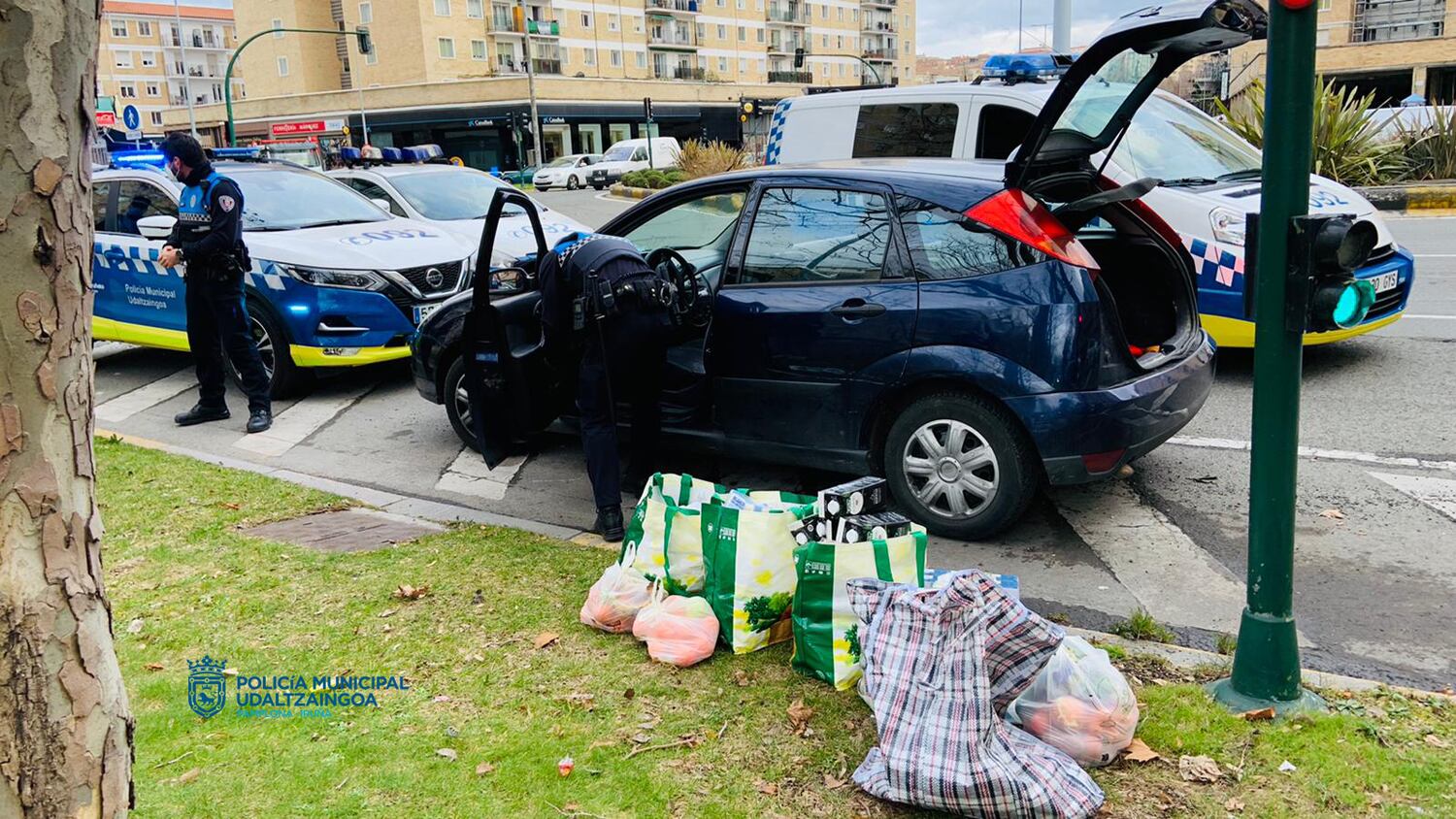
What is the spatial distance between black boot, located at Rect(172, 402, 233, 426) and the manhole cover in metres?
2.99

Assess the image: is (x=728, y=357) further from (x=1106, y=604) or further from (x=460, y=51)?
(x=460, y=51)

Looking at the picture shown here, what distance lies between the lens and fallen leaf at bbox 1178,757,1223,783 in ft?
9.55

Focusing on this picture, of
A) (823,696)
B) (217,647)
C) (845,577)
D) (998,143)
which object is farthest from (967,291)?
(998,143)

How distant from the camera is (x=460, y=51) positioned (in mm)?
66438

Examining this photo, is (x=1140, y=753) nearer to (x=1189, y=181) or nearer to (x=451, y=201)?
(x=1189, y=181)

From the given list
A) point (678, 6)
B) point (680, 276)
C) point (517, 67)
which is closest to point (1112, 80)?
point (680, 276)

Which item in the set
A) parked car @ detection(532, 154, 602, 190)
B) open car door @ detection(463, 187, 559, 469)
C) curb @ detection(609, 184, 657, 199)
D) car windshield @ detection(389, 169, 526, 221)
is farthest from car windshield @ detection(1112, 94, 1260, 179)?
parked car @ detection(532, 154, 602, 190)

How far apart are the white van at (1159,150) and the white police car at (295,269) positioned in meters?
3.32

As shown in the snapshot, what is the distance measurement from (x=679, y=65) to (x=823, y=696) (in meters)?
78.8

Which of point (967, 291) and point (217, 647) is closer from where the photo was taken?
point (217, 647)

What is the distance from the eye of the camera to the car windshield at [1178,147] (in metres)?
7.46

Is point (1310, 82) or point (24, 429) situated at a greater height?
point (1310, 82)

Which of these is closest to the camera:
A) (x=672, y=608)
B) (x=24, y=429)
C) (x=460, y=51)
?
(x=24, y=429)

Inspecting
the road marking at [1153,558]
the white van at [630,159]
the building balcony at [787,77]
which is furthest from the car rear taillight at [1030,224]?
the building balcony at [787,77]
